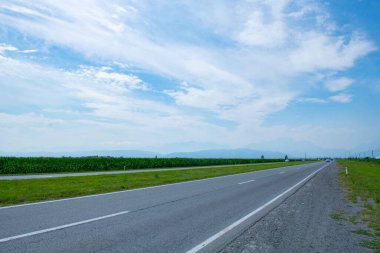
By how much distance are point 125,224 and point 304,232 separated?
414 cm

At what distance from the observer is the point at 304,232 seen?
6949 millimetres

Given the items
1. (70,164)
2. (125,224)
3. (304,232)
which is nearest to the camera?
(304,232)

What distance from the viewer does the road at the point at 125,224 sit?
5.52m

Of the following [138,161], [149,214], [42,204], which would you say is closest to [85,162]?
[138,161]

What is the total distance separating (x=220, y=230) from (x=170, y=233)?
120 cm

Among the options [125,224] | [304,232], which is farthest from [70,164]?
[304,232]

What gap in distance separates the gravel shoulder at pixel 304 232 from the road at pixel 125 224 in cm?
38

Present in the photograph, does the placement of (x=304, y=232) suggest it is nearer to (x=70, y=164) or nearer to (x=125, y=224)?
(x=125, y=224)

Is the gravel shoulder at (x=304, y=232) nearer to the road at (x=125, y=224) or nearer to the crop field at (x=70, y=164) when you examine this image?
the road at (x=125, y=224)

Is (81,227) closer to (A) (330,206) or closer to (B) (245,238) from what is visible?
(B) (245,238)

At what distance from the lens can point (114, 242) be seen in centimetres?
569

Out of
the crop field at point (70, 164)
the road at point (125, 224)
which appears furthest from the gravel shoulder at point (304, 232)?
the crop field at point (70, 164)

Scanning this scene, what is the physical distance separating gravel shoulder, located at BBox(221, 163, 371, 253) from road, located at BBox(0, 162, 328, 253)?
1.23 ft

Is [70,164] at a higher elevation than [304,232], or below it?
higher
